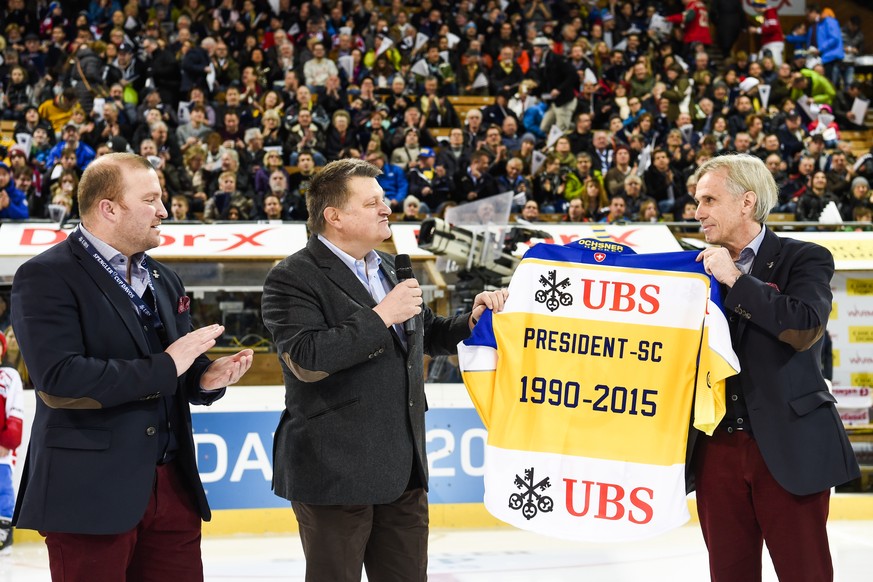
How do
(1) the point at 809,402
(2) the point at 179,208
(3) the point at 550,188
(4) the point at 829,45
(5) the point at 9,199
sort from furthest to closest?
1. (4) the point at 829,45
2. (3) the point at 550,188
3. (2) the point at 179,208
4. (5) the point at 9,199
5. (1) the point at 809,402

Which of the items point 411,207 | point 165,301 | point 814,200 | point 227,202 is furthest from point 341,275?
point 814,200

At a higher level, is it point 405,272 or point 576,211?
point 405,272

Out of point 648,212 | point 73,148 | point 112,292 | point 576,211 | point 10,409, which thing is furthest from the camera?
point 73,148

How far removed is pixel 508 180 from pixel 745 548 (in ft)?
26.2

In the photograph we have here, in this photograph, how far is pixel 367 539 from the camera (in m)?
3.15

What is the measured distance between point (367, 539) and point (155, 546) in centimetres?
63

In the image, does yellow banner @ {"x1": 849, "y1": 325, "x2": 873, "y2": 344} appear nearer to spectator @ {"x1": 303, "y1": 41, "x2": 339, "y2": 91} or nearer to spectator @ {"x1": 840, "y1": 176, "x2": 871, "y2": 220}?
spectator @ {"x1": 840, "y1": 176, "x2": 871, "y2": 220}

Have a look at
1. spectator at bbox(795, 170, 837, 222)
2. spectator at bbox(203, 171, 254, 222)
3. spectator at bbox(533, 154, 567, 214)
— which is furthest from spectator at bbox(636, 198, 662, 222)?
spectator at bbox(203, 171, 254, 222)

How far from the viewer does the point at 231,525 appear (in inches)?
267

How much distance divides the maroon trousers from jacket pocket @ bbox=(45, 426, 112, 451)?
6.13 feet

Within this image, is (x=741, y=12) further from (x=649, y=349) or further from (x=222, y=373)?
(x=222, y=373)

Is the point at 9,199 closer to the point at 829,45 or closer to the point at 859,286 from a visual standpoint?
the point at 859,286

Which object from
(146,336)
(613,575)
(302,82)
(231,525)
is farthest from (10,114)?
(146,336)

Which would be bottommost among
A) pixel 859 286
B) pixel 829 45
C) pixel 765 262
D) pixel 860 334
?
pixel 860 334
